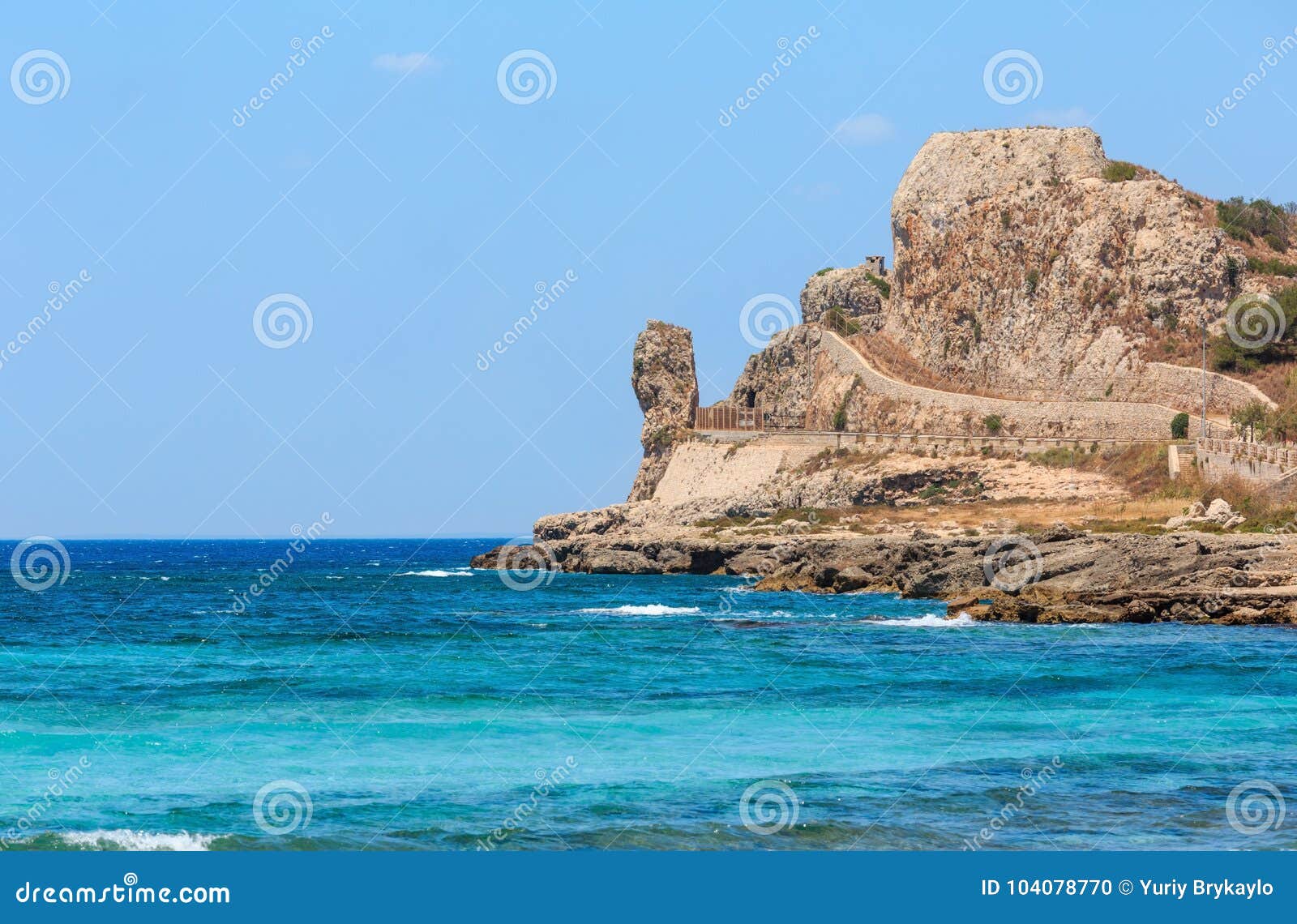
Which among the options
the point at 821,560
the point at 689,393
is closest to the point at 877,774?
the point at 821,560

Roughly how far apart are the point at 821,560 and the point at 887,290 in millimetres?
46937

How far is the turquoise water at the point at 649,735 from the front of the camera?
14.9 metres

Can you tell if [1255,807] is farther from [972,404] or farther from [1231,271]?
[1231,271]

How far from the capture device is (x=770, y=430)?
85250mm

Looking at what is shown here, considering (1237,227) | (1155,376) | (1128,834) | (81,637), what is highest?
(1237,227)

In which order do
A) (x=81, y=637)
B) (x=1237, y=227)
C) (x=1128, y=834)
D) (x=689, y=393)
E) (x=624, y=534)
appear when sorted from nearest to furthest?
(x=1128, y=834)
(x=81, y=637)
(x=624, y=534)
(x=1237, y=227)
(x=689, y=393)

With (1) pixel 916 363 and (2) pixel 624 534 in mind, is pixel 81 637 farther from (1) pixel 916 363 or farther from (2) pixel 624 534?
(1) pixel 916 363

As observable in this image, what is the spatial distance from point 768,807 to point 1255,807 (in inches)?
193

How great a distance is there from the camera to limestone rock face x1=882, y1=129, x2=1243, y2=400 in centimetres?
7631

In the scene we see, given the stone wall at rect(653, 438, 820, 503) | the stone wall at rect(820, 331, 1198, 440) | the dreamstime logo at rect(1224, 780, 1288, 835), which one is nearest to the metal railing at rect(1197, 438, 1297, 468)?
the stone wall at rect(820, 331, 1198, 440)

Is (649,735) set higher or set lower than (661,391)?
lower
